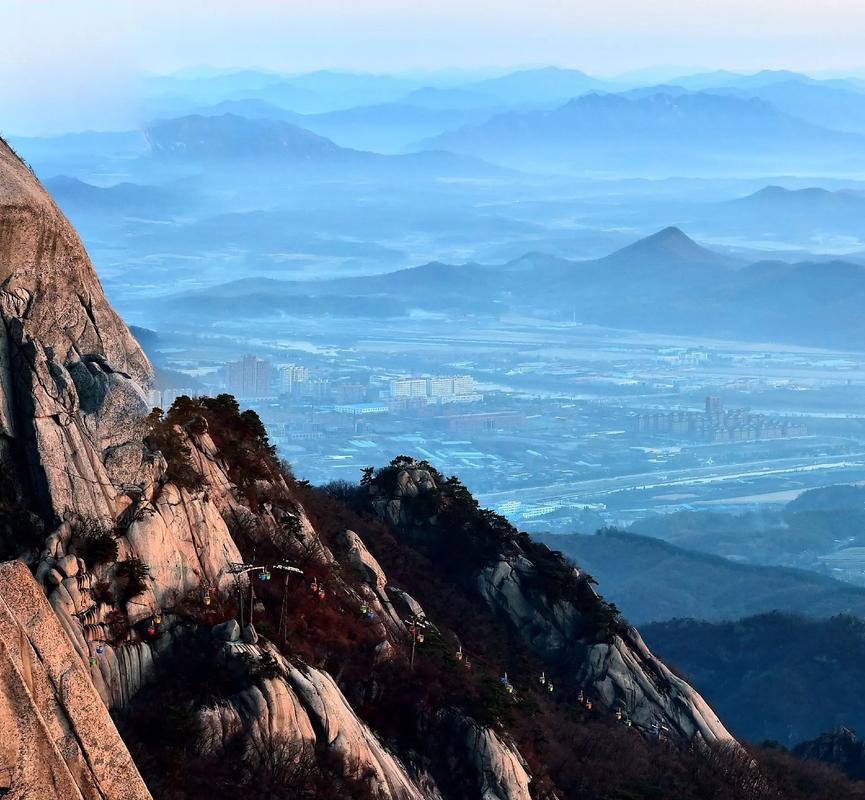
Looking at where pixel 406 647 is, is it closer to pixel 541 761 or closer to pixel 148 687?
pixel 541 761

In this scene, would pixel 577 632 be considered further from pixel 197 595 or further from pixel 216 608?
pixel 197 595

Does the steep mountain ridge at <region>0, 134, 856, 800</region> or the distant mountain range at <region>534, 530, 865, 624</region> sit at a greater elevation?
the steep mountain ridge at <region>0, 134, 856, 800</region>

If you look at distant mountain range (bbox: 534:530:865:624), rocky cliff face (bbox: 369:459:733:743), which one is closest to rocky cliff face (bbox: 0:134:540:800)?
rocky cliff face (bbox: 369:459:733:743)

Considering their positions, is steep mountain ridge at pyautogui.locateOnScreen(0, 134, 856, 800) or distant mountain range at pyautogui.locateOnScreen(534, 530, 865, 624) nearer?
steep mountain ridge at pyautogui.locateOnScreen(0, 134, 856, 800)

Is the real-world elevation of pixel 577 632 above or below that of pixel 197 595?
below

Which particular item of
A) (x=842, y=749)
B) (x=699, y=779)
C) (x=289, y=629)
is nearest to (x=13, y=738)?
(x=289, y=629)

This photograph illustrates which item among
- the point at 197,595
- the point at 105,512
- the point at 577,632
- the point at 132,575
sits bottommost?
the point at 577,632

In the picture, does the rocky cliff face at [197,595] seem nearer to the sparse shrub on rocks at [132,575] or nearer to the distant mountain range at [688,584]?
the sparse shrub on rocks at [132,575]

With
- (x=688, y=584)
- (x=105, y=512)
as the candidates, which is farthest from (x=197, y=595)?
(x=688, y=584)

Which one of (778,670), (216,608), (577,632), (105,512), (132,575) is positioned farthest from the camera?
(778,670)

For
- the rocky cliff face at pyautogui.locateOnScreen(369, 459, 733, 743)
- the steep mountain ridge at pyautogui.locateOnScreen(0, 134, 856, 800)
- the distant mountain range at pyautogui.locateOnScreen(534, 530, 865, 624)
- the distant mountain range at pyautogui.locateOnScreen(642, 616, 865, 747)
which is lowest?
the distant mountain range at pyautogui.locateOnScreen(534, 530, 865, 624)

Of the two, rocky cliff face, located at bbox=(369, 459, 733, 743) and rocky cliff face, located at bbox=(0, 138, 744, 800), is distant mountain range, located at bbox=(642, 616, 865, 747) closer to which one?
rocky cliff face, located at bbox=(369, 459, 733, 743)
